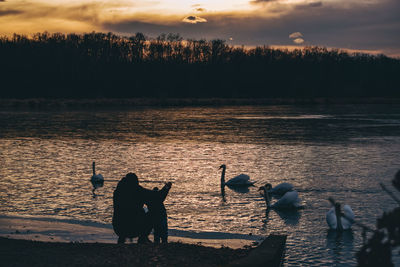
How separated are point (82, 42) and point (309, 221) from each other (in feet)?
370

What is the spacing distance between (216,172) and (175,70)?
93201mm

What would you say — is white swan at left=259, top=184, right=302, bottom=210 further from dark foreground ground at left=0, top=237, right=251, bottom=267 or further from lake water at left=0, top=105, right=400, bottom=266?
dark foreground ground at left=0, top=237, right=251, bottom=267

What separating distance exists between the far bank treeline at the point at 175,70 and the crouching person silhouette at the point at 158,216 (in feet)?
289

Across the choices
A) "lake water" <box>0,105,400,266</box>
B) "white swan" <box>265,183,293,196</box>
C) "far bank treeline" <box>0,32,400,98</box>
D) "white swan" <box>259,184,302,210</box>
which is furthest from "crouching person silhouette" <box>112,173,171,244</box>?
"far bank treeline" <box>0,32,400,98</box>

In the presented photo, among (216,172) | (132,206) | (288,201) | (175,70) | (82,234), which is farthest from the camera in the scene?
(175,70)

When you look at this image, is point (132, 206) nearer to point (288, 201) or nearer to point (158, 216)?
point (158, 216)

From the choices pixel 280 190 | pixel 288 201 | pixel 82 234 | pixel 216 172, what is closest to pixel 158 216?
pixel 82 234

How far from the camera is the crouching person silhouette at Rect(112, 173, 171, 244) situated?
7.91 metres

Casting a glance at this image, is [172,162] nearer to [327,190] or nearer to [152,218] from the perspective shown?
[327,190]

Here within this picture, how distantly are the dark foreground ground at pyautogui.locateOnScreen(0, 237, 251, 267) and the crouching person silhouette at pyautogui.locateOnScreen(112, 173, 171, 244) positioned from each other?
350 mm

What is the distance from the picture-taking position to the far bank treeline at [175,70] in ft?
326

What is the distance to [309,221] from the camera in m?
11.0

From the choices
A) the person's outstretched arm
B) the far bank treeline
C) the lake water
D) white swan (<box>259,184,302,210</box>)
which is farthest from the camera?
the far bank treeline

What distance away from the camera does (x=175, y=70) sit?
10956cm
